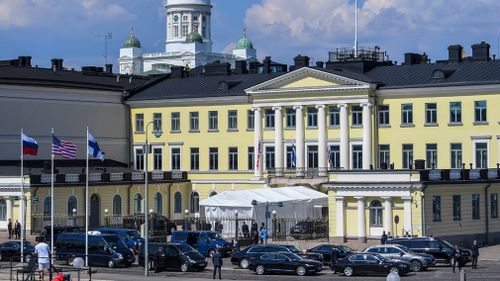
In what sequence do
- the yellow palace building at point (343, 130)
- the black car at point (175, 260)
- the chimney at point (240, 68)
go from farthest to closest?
the chimney at point (240, 68)
the yellow palace building at point (343, 130)
the black car at point (175, 260)

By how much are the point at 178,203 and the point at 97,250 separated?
39.9 m

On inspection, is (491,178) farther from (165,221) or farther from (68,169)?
(68,169)

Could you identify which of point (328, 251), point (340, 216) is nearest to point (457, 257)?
point (328, 251)

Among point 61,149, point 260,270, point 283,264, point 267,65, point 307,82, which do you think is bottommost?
point 260,270

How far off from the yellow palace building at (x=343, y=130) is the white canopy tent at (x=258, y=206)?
245 inches

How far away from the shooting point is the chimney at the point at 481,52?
105 meters

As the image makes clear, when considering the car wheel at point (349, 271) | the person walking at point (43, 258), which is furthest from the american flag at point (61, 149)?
the car wheel at point (349, 271)

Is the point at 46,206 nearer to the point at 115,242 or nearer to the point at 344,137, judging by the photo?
the point at 115,242

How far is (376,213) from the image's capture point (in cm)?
8369

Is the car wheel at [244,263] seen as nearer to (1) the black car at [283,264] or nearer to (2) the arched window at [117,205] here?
(1) the black car at [283,264]

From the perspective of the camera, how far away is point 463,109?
99.7 m

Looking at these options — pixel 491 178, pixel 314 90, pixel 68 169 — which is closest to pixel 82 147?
pixel 68 169

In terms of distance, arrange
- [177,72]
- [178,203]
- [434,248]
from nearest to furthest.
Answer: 1. [434,248]
2. [178,203]
3. [177,72]

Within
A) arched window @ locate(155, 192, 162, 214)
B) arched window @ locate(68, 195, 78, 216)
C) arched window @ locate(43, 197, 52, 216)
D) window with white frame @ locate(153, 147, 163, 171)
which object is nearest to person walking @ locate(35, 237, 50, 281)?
arched window @ locate(43, 197, 52, 216)
